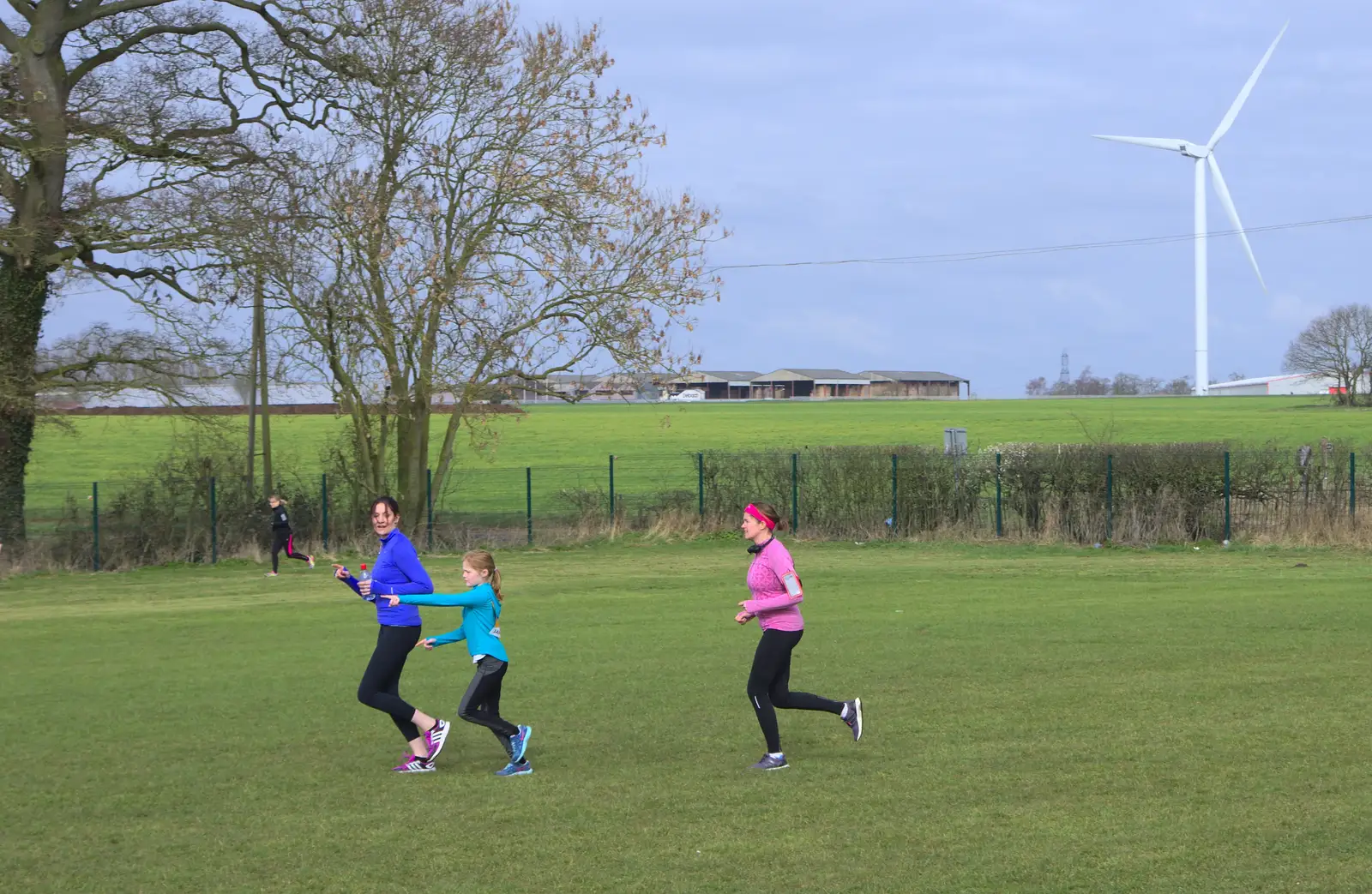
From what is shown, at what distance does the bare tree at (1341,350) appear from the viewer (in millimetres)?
99562

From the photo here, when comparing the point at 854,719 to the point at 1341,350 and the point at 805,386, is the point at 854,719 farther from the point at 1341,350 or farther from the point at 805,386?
the point at 805,386

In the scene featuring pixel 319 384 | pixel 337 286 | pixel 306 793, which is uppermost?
pixel 337 286

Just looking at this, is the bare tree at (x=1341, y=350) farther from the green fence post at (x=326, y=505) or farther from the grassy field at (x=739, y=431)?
the green fence post at (x=326, y=505)

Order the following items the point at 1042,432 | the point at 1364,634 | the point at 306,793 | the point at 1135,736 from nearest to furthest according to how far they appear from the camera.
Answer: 1. the point at 306,793
2. the point at 1135,736
3. the point at 1364,634
4. the point at 1042,432

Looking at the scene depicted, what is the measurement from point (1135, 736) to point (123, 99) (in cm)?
2472

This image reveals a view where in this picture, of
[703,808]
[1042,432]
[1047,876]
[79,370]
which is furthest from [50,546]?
[1042,432]

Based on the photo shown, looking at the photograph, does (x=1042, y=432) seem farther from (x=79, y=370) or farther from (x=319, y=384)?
(x=79, y=370)

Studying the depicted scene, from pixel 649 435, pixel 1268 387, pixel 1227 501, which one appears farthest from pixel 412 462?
pixel 1268 387

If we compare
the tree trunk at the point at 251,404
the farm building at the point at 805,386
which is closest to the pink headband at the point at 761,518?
the tree trunk at the point at 251,404

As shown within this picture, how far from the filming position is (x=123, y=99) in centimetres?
2806

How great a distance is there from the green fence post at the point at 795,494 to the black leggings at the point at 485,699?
21.8 m

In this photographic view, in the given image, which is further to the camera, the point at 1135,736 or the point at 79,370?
the point at 79,370

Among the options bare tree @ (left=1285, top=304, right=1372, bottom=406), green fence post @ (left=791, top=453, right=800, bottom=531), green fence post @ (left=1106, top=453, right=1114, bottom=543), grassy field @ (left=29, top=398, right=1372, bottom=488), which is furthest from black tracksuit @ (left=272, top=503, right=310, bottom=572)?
bare tree @ (left=1285, top=304, right=1372, bottom=406)

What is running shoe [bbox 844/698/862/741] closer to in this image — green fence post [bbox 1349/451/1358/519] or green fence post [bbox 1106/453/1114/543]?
green fence post [bbox 1106/453/1114/543]
